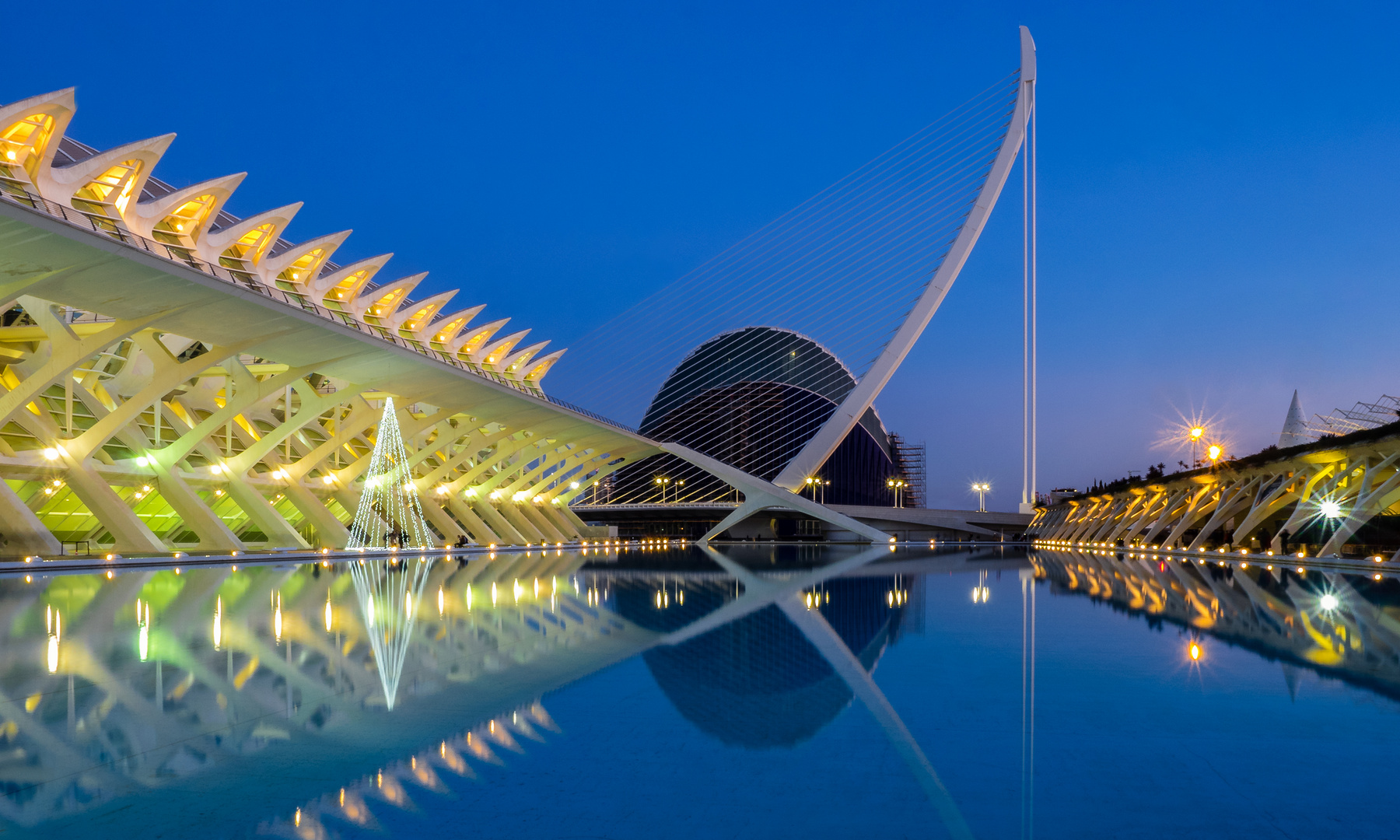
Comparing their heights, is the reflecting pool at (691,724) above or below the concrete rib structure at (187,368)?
below

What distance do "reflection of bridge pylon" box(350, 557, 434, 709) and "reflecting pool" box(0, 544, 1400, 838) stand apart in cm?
6

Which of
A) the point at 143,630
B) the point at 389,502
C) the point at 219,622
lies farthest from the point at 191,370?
the point at 143,630

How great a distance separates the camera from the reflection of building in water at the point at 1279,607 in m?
6.14

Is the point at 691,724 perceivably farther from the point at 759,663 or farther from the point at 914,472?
the point at 914,472

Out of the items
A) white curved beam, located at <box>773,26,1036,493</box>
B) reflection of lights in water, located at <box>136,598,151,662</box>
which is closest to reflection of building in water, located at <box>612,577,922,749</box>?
reflection of lights in water, located at <box>136,598,151,662</box>

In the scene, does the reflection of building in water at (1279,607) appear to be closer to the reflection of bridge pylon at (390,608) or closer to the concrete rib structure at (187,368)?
the reflection of bridge pylon at (390,608)

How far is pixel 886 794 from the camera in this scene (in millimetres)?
3031

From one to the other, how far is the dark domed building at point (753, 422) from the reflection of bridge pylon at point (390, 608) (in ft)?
122

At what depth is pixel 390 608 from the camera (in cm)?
924

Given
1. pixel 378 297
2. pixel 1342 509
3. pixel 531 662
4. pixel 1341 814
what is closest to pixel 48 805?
pixel 531 662

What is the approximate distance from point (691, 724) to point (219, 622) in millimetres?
5202

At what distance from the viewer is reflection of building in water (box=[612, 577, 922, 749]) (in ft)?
13.5

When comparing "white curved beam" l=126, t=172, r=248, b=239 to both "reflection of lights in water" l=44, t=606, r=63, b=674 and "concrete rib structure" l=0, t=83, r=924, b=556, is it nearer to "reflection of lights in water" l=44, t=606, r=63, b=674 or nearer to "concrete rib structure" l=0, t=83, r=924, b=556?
"concrete rib structure" l=0, t=83, r=924, b=556

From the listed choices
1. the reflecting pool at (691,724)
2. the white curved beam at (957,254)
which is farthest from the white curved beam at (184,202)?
the white curved beam at (957,254)
